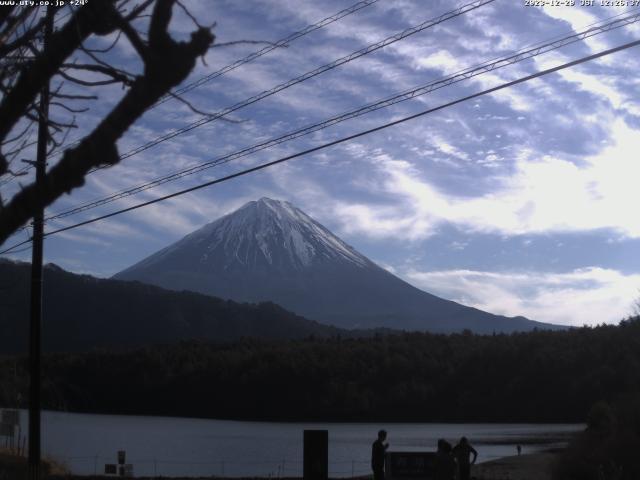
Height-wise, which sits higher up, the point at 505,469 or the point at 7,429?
the point at 7,429

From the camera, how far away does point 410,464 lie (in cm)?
1449

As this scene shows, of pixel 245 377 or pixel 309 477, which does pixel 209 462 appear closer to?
pixel 309 477

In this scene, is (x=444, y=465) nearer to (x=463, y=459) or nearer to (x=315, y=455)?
(x=315, y=455)

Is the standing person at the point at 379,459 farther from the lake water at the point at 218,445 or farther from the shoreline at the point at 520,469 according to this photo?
the lake water at the point at 218,445

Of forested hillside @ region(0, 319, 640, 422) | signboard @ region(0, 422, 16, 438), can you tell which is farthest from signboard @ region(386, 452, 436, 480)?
forested hillside @ region(0, 319, 640, 422)

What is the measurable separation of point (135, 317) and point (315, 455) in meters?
126

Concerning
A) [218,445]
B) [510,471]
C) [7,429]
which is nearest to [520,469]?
[510,471]

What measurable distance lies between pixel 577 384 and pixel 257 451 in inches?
1434

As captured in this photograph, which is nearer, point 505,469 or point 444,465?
point 444,465

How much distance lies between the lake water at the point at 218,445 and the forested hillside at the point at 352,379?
5019 millimetres

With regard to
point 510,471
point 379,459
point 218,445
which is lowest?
point 218,445

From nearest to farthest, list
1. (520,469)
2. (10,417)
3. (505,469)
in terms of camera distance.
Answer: (10,417) < (505,469) < (520,469)

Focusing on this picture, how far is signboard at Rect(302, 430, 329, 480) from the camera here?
42.8 feet

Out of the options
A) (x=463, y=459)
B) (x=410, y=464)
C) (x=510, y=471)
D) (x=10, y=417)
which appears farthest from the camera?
(x=510, y=471)
